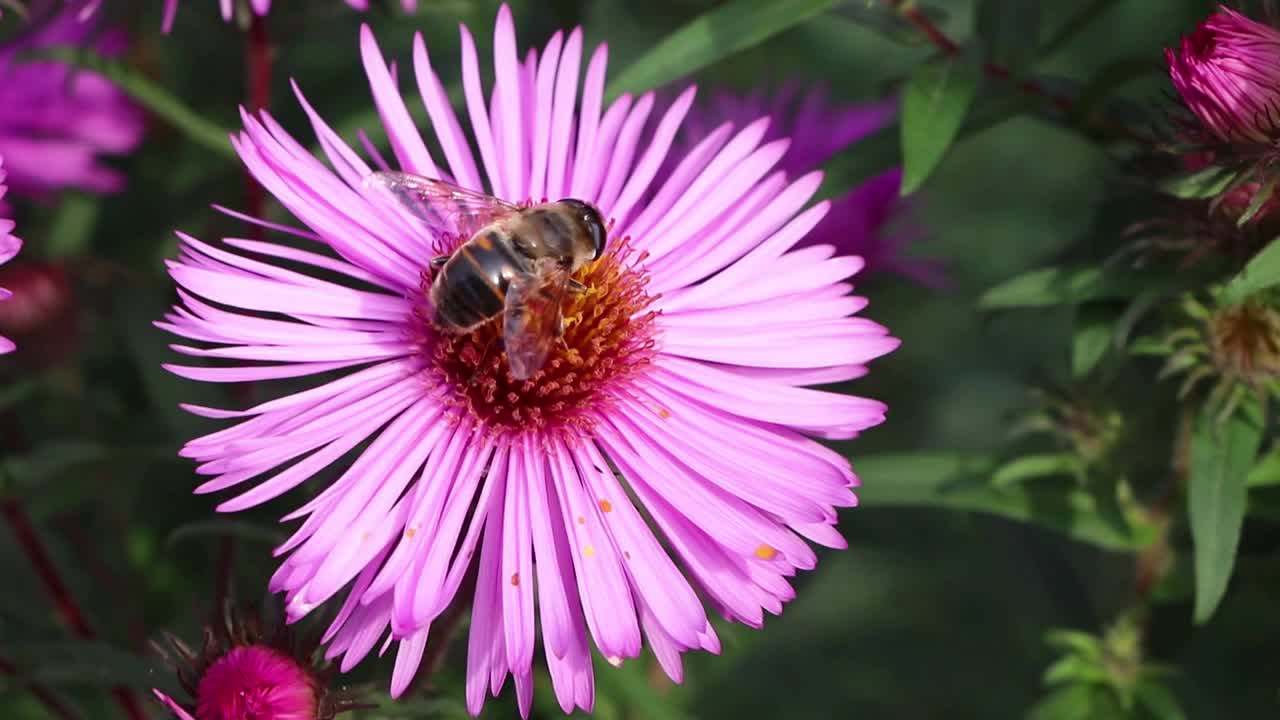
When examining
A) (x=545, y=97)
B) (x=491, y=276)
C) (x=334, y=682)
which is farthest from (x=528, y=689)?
(x=545, y=97)

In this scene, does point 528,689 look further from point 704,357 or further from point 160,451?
point 160,451

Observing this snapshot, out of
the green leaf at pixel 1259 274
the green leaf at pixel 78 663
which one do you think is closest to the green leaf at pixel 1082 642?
the green leaf at pixel 1259 274

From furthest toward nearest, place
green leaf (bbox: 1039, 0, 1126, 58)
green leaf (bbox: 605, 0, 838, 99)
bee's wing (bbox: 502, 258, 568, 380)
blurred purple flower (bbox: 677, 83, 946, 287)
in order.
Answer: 1. blurred purple flower (bbox: 677, 83, 946, 287)
2. green leaf (bbox: 1039, 0, 1126, 58)
3. green leaf (bbox: 605, 0, 838, 99)
4. bee's wing (bbox: 502, 258, 568, 380)

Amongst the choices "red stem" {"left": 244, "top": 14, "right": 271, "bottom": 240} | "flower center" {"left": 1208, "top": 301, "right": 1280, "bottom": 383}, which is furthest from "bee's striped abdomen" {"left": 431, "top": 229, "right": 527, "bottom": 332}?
"flower center" {"left": 1208, "top": 301, "right": 1280, "bottom": 383}

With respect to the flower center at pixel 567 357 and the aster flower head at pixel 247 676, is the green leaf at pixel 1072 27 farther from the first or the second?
the aster flower head at pixel 247 676

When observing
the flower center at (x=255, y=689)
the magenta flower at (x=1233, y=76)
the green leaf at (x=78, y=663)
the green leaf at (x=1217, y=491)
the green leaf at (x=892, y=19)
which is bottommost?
the green leaf at (x=1217, y=491)

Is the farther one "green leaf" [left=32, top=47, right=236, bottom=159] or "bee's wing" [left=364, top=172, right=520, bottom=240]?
"green leaf" [left=32, top=47, right=236, bottom=159]

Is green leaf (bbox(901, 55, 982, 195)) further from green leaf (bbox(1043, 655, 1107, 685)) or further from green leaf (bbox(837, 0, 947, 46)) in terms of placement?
green leaf (bbox(1043, 655, 1107, 685))
